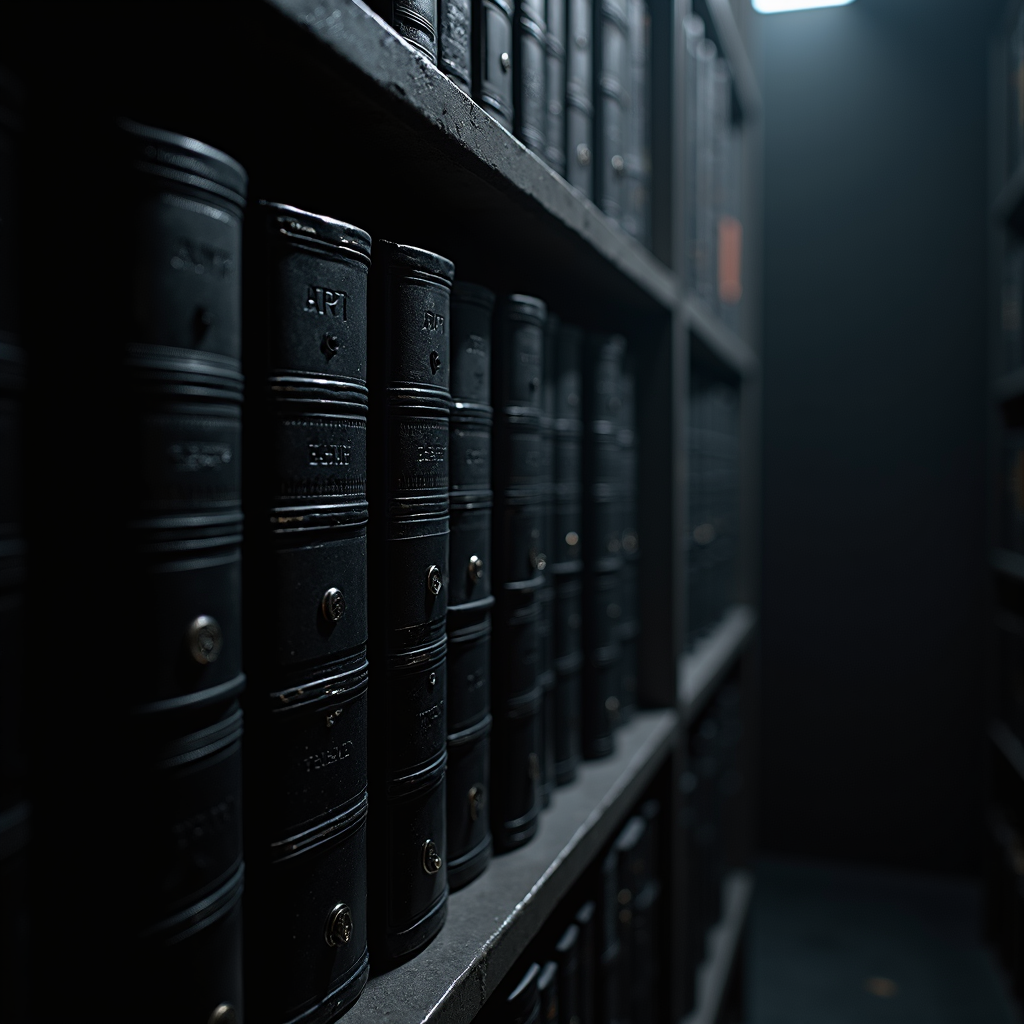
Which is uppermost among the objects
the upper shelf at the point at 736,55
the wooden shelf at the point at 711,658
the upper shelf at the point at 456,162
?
the upper shelf at the point at 736,55

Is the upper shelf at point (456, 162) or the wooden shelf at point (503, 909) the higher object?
the upper shelf at point (456, 162)

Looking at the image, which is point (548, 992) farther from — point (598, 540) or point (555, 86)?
point (555, 86)

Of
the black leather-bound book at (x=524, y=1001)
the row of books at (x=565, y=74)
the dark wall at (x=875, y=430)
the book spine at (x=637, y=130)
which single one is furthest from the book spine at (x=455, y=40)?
the dark wall at (x=875, y=430)

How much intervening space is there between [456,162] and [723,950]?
1676 mm

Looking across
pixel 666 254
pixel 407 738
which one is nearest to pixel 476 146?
pixel 407 738

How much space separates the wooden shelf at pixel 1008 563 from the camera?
2.11 meters

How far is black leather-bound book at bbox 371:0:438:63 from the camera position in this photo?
1.93 feet

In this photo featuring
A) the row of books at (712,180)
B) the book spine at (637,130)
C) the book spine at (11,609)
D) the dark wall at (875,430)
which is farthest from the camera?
the dark wall at (875,430)

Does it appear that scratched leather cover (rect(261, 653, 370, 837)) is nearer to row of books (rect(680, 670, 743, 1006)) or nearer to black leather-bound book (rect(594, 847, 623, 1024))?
black leather-bound book (rect(594, 847, 623, 1024))

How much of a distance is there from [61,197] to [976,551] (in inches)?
111

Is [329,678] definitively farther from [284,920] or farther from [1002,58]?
[1002,58]

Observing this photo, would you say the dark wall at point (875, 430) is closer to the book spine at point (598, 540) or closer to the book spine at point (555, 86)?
the book spine at point (598, 540)

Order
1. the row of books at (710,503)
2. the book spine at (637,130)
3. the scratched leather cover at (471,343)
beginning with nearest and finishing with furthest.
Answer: the scratched leather cover at (471,343), the book spine at (637,130), the row of books at (710,503)

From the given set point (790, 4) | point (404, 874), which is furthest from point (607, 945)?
point (790, 4)
